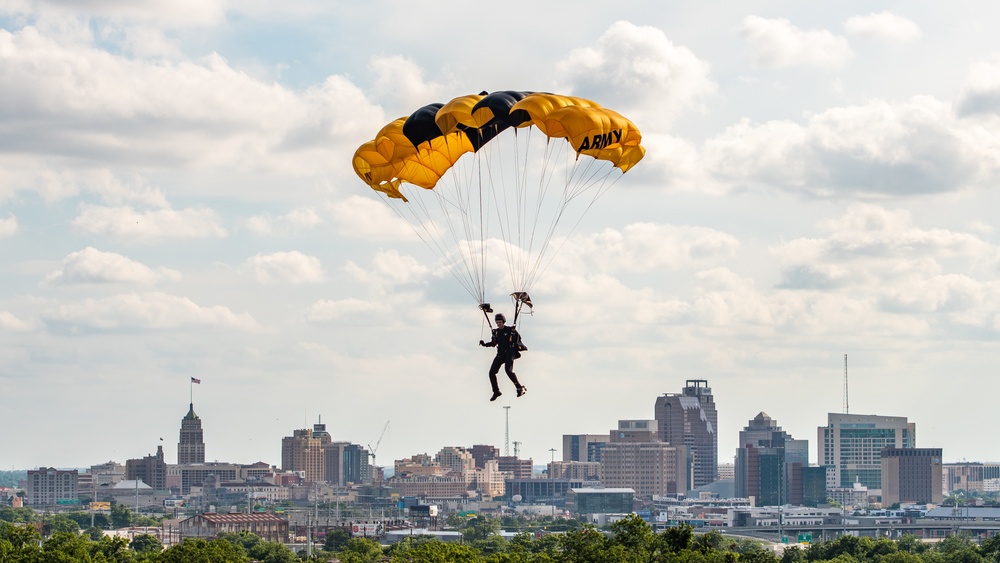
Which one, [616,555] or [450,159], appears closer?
[450,159]

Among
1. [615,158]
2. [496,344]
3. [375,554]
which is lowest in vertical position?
[375,554]

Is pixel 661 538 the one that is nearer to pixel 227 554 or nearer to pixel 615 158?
pixel 227 554

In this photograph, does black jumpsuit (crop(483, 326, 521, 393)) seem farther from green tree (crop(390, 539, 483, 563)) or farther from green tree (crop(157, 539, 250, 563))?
green tree (crop(157, 539, 250, 563))

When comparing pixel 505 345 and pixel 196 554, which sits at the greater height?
pixel 505 345

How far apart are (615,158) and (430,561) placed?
38.3 meters

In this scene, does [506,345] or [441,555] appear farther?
[441,555]

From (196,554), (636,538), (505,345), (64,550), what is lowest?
(196,554)

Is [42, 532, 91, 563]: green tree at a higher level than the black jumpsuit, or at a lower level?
lower

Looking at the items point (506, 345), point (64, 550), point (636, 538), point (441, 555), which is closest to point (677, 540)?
point (636, 538)

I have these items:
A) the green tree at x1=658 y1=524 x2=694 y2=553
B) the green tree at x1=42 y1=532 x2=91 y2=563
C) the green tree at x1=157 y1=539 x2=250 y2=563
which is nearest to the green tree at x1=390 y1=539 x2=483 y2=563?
the green tree at x1=658 y1=524 x2=694 y2=553

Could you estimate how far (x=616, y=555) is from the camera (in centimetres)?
9775

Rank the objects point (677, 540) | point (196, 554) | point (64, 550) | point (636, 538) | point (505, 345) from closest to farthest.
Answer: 1. point (505, 345)
2. point (636, 538)
3. point (677, 540)
4. point (64, 550)
5. point (196, 554)

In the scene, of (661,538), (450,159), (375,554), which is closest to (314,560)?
(375,554)

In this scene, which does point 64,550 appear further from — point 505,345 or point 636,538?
point 505,345
